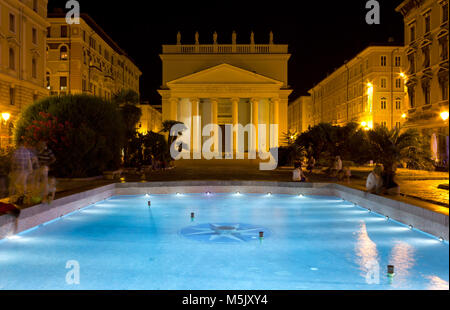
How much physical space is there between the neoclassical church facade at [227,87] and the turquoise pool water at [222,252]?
1313 inches

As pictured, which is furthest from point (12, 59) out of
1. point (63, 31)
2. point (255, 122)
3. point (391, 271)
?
point (391, 271)

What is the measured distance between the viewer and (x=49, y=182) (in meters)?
10.4

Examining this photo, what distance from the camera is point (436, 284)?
5.84 metres

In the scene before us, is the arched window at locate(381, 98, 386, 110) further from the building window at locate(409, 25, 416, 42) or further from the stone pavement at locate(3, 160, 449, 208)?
the stone pavement at locate(3, 160, 449, 208)

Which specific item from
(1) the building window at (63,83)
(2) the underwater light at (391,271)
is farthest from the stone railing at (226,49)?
(2) the underwater light at (391,271)

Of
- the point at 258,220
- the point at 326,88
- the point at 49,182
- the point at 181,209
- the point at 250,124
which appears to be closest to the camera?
the point at 49,182

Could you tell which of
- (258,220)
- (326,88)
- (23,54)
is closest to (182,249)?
(258,220)

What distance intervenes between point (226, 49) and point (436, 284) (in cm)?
4638

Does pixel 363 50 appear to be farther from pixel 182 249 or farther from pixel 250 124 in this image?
pixel 182 249

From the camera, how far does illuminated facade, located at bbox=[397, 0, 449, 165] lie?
92.7 feet

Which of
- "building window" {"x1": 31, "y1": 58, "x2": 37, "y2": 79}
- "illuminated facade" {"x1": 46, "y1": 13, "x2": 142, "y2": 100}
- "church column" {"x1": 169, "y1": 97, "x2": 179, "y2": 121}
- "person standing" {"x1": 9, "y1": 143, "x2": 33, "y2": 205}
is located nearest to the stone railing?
"church column" {"x1": 169, "y1": 97, "x2": 179, "y2": 121}

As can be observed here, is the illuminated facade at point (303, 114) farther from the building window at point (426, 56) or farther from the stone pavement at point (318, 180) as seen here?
the stone pavement at point (318, 180)
